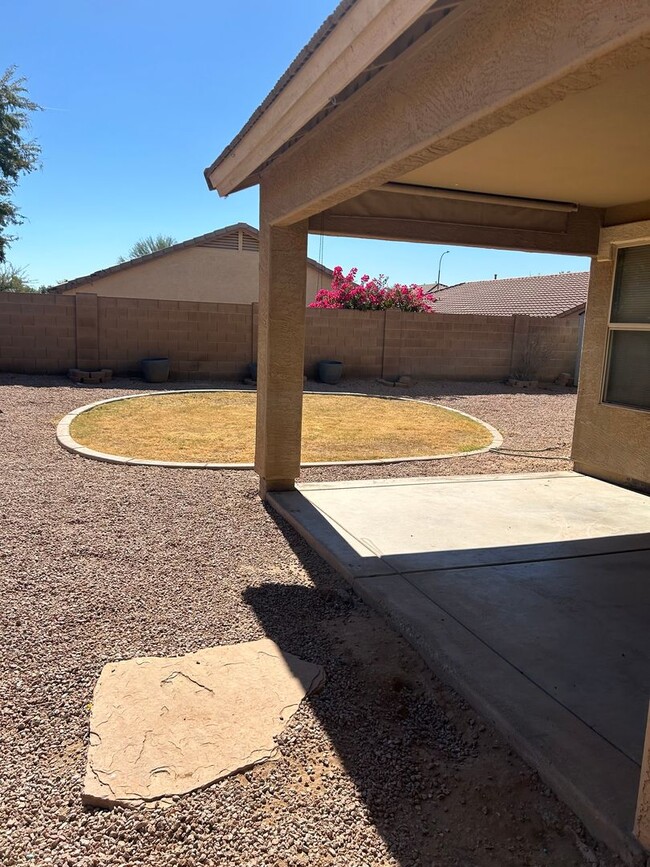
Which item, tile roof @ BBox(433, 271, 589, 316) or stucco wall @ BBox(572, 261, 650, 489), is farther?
tile roof @ BBox(433, 271, 589, 316)

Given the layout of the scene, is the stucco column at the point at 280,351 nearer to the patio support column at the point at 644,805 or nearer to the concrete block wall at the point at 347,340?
the patio support column at the point at 644,805

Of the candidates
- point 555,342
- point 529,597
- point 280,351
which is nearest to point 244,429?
point 280,351

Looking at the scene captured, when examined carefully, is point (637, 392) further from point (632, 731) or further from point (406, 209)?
point (632, 731)

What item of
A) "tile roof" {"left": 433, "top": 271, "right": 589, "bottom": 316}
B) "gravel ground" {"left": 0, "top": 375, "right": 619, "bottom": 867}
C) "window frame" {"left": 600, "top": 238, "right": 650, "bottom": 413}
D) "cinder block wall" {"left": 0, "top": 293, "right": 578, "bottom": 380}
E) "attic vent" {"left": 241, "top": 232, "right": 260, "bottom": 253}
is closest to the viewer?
"gravel ground" {"left": 0, "top": 375, "right": 619, "bottom": 867}

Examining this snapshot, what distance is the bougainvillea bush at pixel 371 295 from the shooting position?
19.6 metres

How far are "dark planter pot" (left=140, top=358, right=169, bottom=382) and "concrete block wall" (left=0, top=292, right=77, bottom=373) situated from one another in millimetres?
1752

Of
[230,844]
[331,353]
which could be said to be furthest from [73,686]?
[331,353]

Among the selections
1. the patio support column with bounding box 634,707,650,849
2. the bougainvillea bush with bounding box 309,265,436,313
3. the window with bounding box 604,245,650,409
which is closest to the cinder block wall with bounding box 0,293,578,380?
the bougainvillea bush with bounding box 309,265,436,313

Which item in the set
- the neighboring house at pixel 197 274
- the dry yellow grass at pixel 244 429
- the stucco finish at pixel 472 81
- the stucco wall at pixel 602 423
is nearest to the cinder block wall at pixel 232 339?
the dry yellow grass at pixel 244 429

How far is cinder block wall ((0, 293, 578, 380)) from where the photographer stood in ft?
51.9

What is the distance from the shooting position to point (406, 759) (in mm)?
2852

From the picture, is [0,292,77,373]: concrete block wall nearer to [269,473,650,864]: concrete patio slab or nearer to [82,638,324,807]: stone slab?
[269,473,650,864]: concrete patio slab

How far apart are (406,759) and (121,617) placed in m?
2.04

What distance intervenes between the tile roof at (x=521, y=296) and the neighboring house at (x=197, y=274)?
27.2 ft
